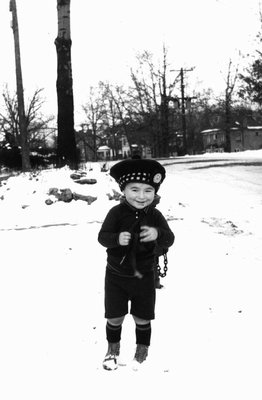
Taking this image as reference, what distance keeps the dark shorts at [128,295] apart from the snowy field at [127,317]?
358 millimetres

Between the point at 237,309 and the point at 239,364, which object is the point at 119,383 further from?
the point at 237,309

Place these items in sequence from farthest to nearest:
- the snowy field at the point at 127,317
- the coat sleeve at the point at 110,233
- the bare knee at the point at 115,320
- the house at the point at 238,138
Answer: the house at the point at 238,138 < the bare knee at the point at 115,320 < the coat sleeve at the point at 110,233 < the snowy field at the point at 127,317

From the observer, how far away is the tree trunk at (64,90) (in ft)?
33.7

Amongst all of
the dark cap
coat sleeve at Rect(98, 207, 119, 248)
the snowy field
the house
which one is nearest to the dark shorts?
Answer: coat sleeve at Rect(98, 207, 119, 248)

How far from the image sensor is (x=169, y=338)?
3117 millimetres

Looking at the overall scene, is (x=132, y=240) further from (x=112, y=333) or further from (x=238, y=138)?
(x=238, y=138)

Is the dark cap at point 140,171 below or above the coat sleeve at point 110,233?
above

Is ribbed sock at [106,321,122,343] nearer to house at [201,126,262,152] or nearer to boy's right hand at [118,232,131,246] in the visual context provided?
boy's right hand at [118,232,131,246]

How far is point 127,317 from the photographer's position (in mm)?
3535

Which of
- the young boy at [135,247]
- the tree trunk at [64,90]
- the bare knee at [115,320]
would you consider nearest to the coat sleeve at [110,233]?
the young boy at [135,247]

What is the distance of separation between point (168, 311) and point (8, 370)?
1458mm

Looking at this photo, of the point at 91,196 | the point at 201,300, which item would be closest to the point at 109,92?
the point at 91,196

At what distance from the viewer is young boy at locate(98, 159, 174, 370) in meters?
2.69

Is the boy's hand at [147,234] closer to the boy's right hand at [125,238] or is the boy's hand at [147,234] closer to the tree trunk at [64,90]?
the boy's right hand at [125,238]
